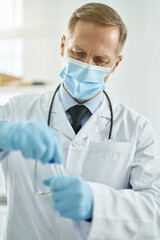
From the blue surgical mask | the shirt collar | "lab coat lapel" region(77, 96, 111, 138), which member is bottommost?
"lab coat lapel" region(77, 96, 111, 138)

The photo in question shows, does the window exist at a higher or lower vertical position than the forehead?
lower

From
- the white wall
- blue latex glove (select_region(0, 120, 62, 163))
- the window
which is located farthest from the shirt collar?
the window

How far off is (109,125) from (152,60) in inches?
32.0

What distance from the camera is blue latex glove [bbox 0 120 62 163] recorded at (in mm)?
818

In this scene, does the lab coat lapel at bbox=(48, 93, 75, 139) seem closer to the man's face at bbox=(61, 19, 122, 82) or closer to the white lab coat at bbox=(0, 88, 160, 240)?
the white lab coat at bbox=(0, 88, 160, 240)

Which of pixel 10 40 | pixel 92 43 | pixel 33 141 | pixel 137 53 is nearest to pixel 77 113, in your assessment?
pixel 92 43

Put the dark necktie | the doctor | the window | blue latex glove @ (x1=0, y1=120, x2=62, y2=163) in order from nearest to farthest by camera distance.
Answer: blue latex glove @ (x1=0, y1=120, x2=62, y2=163)
the doctor
the dark necktie
the window

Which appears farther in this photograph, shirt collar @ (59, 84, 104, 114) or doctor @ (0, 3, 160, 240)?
shirt collar @ (59, 84, 104, 114)

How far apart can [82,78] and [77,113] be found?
0.16 m

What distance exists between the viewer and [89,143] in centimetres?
119

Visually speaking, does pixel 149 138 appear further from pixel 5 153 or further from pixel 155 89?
pixel 155 89

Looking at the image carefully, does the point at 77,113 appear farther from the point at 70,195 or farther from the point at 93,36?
the point at 70,195

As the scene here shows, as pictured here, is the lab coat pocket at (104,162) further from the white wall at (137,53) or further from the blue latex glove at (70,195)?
the white wall at (137,53)

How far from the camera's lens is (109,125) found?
1.25m
